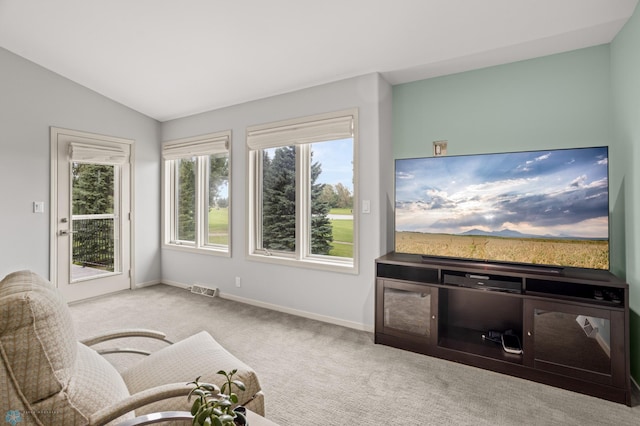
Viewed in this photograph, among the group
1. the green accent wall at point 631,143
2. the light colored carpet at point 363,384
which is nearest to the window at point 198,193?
the light colored carpet at point 363,384

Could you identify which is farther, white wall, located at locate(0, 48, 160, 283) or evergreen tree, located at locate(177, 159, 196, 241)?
evergreen tree, located at locate(177, 159, 196, 241)

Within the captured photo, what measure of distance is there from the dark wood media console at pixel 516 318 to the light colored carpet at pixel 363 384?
11 centimetres

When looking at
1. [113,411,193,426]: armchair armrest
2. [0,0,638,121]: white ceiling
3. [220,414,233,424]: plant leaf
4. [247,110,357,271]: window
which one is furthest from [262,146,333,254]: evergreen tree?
[220,414,233,424]: plant leaf

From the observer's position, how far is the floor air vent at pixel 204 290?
4325mm

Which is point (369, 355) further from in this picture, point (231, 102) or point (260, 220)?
point (231, 102)

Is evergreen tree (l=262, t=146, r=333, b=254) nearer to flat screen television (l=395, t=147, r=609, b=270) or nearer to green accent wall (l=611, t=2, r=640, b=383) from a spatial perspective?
flat screen television (l=395, t=147, r=609, b=270)

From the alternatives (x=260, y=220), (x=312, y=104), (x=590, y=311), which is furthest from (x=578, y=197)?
(x=260, y=220)

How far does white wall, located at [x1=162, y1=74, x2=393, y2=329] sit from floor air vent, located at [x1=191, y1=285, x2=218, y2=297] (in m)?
0.08

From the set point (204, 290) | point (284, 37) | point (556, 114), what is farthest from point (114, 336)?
point (556, 114)

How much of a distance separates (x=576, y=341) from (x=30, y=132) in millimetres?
5503

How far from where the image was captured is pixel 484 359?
2438 mm

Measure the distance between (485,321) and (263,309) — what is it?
2.34 meters

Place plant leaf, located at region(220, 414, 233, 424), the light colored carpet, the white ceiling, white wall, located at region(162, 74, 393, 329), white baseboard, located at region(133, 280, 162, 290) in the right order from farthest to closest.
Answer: white baseboard, located at region(133, 280, 162, 290) → white wall, located at region(162, 74, 393, 329) → the white ceiling → the light colored carpet → plant leaf, located at region(220, 414, 233, 424)

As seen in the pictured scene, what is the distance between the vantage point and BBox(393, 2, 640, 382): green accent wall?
221 centimetres
